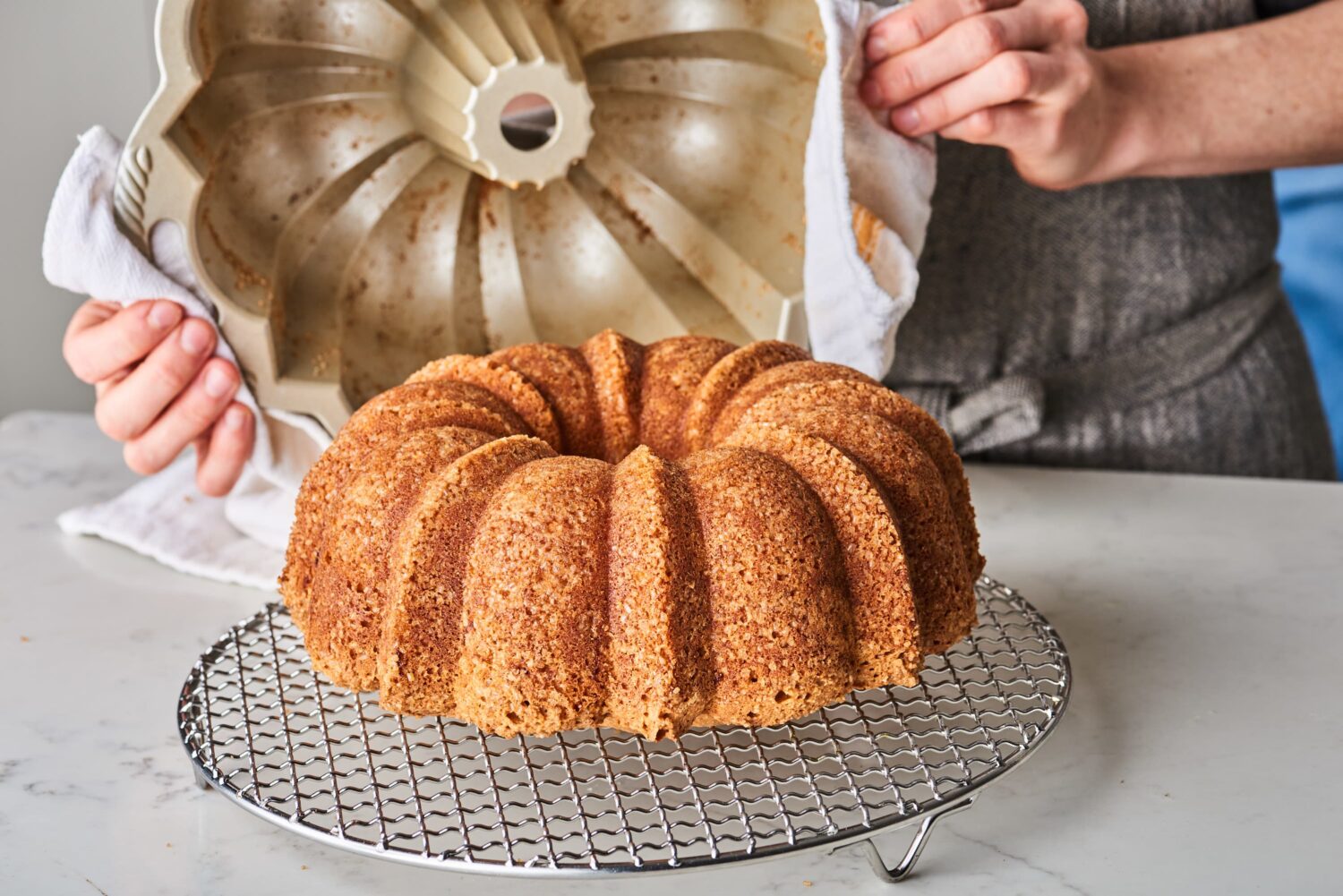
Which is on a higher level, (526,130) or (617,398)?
(526,130)

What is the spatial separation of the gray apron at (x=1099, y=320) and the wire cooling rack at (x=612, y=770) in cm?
80

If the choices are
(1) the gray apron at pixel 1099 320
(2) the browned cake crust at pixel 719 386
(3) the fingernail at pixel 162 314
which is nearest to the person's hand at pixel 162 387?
(3) the fingernail at pixel 162 314

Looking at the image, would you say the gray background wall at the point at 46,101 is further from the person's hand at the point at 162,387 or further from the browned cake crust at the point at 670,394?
the browned cake crust at the point at 670,394

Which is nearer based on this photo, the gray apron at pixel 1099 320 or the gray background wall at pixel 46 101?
the gray apron at pixel 1099 320

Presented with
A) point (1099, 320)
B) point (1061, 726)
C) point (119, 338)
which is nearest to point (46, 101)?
point (119, 338)

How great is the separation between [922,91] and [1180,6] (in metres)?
0.67

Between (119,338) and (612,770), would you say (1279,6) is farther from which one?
(119,338)

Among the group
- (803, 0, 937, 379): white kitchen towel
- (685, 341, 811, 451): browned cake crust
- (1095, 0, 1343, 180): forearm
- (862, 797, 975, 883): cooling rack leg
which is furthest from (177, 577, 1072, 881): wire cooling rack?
(1095, 0, 1343, 180): forearm

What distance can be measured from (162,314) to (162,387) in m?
0.10

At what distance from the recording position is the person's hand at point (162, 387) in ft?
4.66

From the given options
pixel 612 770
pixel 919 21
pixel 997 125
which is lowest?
pixel 612 770

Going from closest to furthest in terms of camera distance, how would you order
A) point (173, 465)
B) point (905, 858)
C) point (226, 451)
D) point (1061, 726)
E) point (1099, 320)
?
1. point (905, 858)
2. point (1061, 726)
3. point (226, 451)
4. point (173, 465)
5. point (1099, 320)

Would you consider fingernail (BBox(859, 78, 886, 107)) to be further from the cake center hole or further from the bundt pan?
the cake center hole

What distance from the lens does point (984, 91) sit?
1.41m
